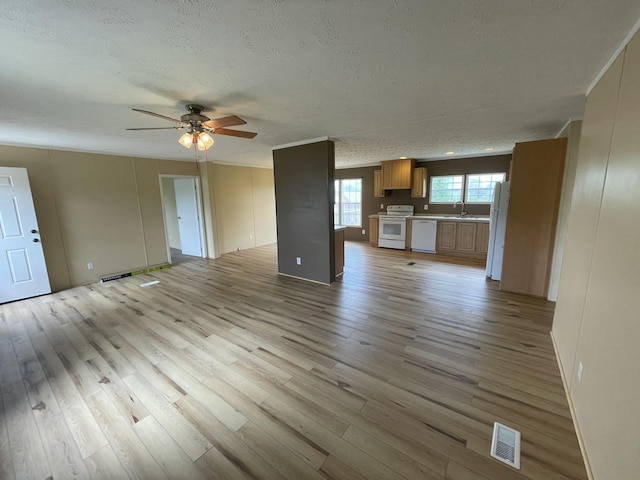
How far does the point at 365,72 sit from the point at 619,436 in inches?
98.2

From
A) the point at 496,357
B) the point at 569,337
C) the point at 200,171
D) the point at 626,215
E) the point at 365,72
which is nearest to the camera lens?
the point at 626,215

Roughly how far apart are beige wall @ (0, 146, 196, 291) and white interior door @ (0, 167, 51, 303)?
0.25m

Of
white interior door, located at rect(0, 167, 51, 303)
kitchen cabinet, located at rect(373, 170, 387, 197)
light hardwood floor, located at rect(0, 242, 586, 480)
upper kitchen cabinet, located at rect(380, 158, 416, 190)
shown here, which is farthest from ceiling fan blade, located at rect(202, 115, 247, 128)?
kitchen cabinet, located at rect(373, 170, 387, 197)

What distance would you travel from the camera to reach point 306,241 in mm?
4551

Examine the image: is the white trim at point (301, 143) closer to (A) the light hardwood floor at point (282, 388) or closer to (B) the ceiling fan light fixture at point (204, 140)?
(B) the ceiling fan light fixture at point (204, 140)

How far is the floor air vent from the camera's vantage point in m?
1.46

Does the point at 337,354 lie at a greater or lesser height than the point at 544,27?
lesser

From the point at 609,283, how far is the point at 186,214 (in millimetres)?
7449

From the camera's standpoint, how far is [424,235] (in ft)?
21.4

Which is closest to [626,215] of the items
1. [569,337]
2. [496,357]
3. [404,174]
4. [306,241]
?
[569,337]

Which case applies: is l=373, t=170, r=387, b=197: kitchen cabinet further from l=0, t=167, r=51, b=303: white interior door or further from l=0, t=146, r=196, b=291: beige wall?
l=0, t=167, r=51, b=303: white interior door

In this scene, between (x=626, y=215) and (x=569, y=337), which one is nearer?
(x=626, y=215)

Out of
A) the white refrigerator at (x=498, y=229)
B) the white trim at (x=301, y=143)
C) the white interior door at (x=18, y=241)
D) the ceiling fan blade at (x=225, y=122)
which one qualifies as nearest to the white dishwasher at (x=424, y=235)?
the white refrigerator at (x=498, y=229)

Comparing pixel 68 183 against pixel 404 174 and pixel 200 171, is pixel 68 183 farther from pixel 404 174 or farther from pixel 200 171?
pixel 404 174
